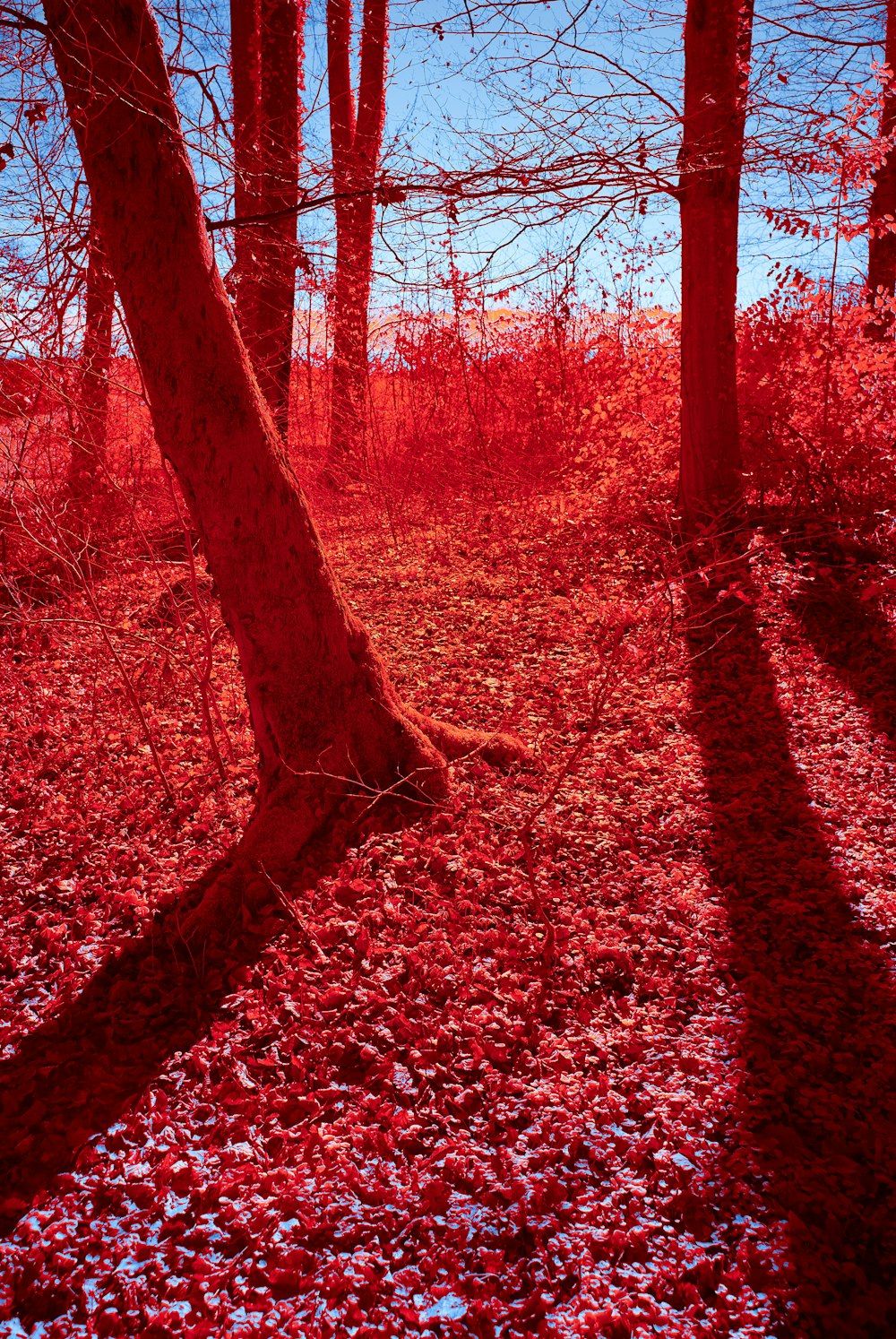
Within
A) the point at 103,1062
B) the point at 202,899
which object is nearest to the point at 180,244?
the point at 202,899

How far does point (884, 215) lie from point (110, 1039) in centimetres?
732

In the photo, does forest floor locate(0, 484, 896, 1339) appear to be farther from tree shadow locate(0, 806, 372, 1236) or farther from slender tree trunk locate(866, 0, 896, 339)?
slender tree trunk locate(866, 0, 896, 339)

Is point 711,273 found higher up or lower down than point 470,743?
higher up

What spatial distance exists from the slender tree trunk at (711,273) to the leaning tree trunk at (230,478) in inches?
153

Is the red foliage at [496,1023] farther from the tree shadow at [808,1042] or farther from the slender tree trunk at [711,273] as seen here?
the slender tree trunk at [711,273]

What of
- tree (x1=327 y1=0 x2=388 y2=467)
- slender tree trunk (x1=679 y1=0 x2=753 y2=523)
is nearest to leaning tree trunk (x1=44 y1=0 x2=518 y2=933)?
tree (x1=327 y1=0 x2=388 y2=467)

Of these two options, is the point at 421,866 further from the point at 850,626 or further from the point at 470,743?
the point at 850,626

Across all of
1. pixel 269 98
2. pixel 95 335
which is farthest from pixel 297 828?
pixel 269 98

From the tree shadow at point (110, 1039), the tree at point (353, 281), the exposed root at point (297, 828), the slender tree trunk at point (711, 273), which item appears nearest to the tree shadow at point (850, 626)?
the slender tree trunk at point (711, 273)

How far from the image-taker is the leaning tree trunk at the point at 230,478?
2762 mm

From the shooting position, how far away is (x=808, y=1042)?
240cm

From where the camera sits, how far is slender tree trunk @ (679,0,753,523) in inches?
230

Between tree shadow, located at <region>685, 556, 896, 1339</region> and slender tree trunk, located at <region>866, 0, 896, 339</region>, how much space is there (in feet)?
15.4

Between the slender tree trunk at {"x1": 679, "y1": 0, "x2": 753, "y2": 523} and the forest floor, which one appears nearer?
the forest floor
